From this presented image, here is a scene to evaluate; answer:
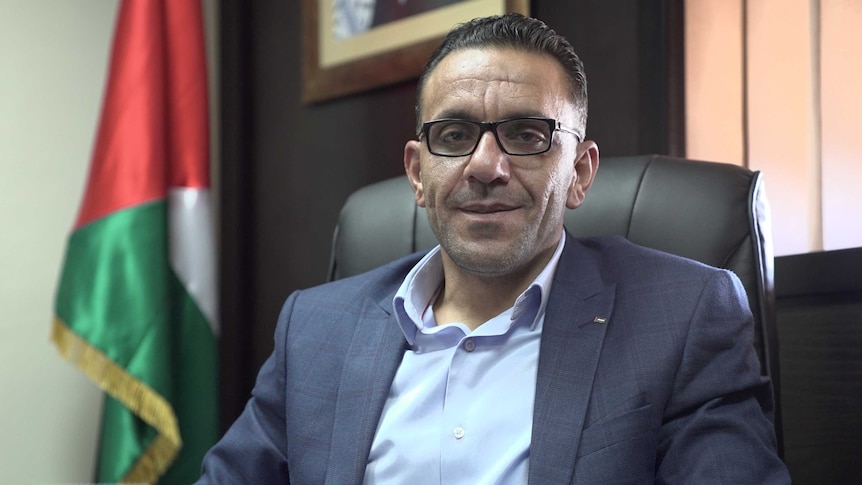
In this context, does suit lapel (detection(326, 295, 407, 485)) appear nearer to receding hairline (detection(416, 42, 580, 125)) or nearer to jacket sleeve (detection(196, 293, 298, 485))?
jacket sleeve (detection(196, 293, 298, 485))

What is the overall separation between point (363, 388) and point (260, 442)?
0.76 feet

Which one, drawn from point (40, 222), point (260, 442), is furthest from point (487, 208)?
point (40, 222)

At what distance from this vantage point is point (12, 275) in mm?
2805

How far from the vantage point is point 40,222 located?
9.43 ft

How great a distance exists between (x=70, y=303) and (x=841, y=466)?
1933mm

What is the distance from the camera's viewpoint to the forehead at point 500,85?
1.46 metres

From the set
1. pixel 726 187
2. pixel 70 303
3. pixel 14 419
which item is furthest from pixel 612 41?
pixel 14 419

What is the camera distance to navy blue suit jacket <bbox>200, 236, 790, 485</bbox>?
1.26m

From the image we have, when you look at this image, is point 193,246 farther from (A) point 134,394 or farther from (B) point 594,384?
(B) point 594,384

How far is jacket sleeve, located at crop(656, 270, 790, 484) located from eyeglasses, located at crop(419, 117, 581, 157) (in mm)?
335

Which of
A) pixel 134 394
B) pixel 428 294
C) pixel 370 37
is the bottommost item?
pixel 134 394

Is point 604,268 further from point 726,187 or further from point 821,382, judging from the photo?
point 821,382

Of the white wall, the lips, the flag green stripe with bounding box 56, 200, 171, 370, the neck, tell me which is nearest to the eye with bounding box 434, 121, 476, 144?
the lips

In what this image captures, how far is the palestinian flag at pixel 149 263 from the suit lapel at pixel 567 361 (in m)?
1.42
